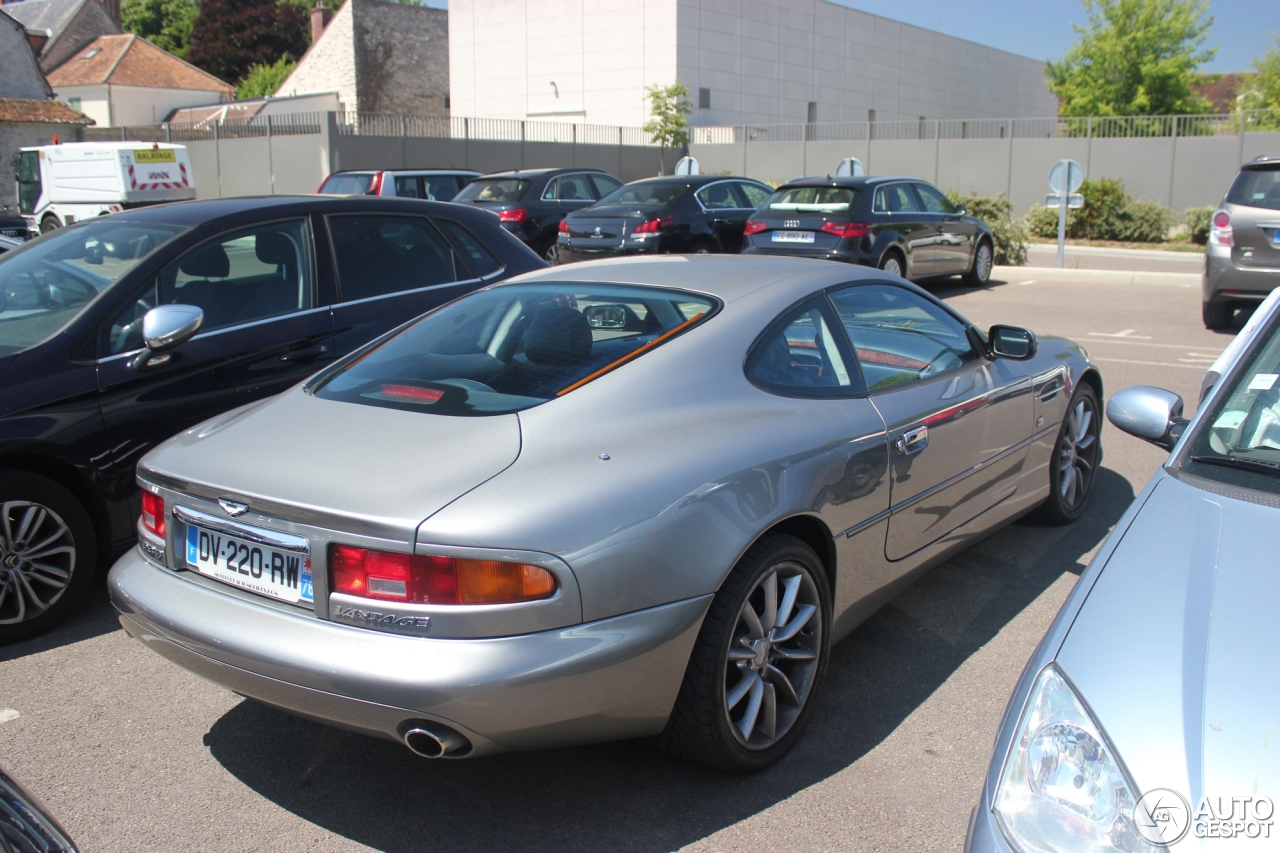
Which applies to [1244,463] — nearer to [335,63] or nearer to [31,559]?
[31,559]

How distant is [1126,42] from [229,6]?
54216 mm

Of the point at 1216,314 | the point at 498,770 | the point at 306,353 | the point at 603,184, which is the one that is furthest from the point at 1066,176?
the point at 498,770

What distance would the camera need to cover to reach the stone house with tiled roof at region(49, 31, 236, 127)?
5444cm

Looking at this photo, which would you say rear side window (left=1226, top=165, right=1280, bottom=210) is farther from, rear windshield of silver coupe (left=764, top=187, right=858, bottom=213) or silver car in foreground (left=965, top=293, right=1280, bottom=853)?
silver car in foreground (left=965, top=293, right=1280, bottom=853)

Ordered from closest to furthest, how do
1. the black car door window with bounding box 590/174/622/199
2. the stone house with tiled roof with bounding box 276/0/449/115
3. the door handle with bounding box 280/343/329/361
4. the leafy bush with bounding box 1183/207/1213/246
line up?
1. the door handle with bounding box 280/343/329/361
2. the black car door window with bounding box 590/174/622/199
3. the leafy bush with bounding box 1183/207/1213/246
4. the stone house with tiled roof with bounding box 276/0/449/115

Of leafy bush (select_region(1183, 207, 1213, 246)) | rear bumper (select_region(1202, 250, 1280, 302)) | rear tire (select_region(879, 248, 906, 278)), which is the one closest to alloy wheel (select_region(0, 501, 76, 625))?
rear bumper (select_region(1202, 250, 1280, 302))

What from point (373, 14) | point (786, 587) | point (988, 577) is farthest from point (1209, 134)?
point (373, 14)

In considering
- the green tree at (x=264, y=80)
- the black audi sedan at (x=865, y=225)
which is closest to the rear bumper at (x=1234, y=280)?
the black audi sedan at (x=865, y=225)

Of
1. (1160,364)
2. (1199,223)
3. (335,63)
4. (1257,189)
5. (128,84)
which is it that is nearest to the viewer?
(1160,364)

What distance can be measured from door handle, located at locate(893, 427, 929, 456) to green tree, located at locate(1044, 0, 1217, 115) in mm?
49795

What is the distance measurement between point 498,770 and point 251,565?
38.3 inches

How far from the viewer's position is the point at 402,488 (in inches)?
105

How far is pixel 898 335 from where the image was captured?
427cm

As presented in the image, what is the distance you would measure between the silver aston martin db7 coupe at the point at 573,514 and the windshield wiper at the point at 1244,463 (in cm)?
103
